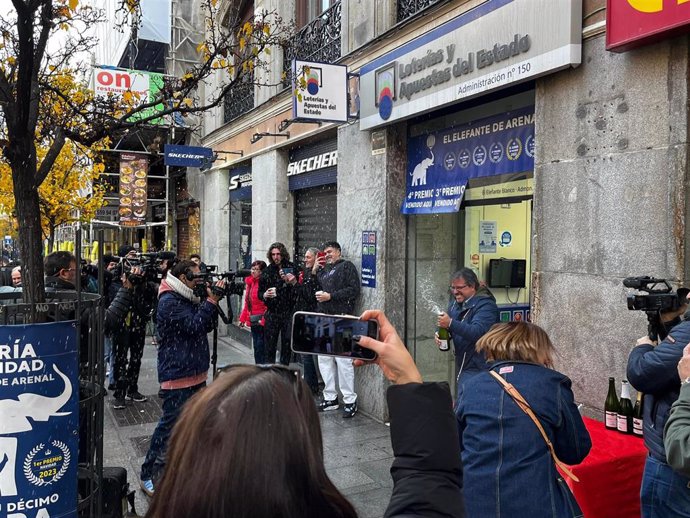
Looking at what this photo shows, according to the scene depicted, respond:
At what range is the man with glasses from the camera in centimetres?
496

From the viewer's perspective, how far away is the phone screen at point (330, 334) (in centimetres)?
176

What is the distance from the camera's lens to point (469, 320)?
16.9 ft

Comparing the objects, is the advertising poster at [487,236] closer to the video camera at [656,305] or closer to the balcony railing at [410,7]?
the balcony railing at [410,7]

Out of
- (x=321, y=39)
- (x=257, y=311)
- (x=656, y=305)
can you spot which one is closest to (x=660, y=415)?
(x=656, y=305)

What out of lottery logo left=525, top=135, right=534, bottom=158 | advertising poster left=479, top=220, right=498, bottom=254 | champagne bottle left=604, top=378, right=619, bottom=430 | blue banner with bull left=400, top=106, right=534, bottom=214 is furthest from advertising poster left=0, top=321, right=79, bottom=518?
advertising poster left=479, top=220, right=498, bottom=254

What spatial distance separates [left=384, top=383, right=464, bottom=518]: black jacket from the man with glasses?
3.45 m

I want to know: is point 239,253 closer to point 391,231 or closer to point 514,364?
point 391,231

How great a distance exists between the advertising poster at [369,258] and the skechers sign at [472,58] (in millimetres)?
1404

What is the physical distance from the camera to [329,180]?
30.0ft

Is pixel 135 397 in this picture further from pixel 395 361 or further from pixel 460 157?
pixel 395 361

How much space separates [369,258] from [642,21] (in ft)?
13.7

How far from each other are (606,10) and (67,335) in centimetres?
424

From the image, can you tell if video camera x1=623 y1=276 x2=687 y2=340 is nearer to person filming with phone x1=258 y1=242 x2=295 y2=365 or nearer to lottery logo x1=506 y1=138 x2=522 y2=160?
lottery logo x1=506 y1=138 x2=522 y2=160

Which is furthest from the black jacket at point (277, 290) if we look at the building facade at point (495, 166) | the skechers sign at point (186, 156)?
the skechers sign at point (186, 156)
